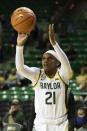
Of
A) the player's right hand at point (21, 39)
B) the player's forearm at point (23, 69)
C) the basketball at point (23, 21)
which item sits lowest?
the player's forearm at point (23, 69)

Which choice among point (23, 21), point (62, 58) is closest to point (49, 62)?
point (62, 58)

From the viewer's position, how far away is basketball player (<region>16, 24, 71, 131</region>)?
3.80 m

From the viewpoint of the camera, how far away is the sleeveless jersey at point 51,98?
381 centimetres

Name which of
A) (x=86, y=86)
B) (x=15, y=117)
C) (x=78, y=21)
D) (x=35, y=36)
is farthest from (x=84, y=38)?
(x=15, y=117)

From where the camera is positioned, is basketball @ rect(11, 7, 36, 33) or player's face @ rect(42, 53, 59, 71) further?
basketball @ rect(11, 7, 36, 33)

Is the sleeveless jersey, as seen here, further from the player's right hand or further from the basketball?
the basketball

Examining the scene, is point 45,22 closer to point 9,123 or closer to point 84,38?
point 84,38

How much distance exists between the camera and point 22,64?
3.77m

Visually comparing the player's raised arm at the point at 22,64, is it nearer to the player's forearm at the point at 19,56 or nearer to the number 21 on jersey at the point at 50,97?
the player's forearm at the point at 19,56

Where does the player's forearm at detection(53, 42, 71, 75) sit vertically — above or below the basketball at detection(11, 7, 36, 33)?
below

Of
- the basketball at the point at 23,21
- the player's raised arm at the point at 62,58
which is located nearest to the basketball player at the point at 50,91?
the player's raised arm at the point at 62,58

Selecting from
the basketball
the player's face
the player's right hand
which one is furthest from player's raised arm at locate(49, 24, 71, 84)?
the basketball

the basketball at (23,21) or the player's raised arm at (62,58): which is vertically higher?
the basketball at (23,21)

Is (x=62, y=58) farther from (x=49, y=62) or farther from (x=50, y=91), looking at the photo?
(x=50, y=91)
